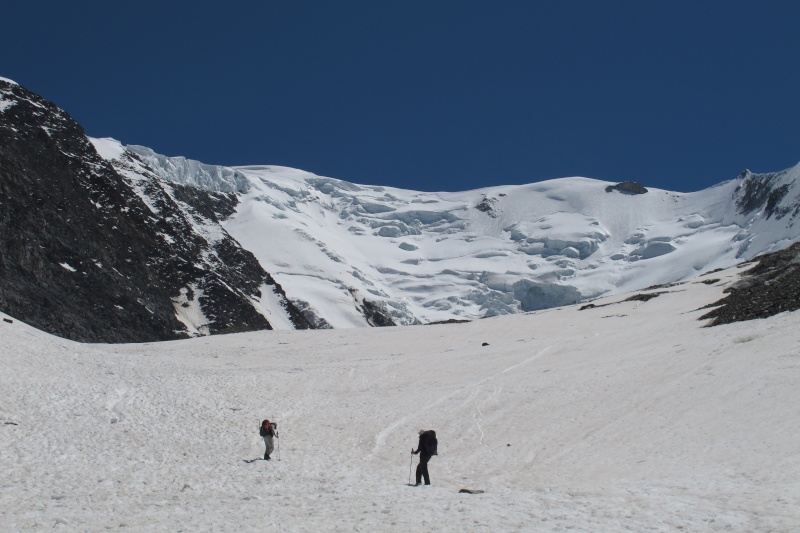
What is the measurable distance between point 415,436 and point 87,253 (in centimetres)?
10138

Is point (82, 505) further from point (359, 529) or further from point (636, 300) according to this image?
point (636, 300)

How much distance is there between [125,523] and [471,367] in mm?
26340

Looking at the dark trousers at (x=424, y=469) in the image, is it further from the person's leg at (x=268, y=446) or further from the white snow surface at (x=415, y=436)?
the person's leg at (x=268, y=446)

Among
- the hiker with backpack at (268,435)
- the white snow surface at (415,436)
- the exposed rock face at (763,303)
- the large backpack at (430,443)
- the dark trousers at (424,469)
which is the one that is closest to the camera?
the white snow surface at (415,436)

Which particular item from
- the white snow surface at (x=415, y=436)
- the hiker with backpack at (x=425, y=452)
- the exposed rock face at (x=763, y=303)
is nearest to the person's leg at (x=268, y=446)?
the white snow surface at (x=415, y=436)

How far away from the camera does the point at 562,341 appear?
47.6 metres

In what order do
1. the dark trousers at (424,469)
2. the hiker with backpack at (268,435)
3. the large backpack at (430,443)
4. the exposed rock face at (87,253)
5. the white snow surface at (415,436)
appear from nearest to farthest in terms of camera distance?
1. the white snow surface at (415,436)
2. the dark trousers at (424,469)
3. the large backpack at (430,443)
4. the hiker with backpack at (268,435)
5. the exposed rock face at (87,253)

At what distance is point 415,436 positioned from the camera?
2623cm

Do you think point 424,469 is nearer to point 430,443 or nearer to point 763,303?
point 430,443

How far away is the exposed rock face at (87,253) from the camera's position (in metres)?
102

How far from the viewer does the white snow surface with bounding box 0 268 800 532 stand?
50.2ft

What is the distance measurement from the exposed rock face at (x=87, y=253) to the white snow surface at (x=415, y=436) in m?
64.1

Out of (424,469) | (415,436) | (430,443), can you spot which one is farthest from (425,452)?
(415,436)

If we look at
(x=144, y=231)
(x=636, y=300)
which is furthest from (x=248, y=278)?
(x=636, y=300)
